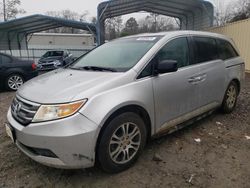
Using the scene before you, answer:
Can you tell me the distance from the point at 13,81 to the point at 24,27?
16519 millimetres

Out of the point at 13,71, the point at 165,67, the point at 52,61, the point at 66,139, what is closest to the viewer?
the point at 66,139

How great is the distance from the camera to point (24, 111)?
9.95 feet

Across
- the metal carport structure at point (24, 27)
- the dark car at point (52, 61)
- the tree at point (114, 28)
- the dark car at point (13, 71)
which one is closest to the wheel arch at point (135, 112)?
the dark car at point (13, 71)

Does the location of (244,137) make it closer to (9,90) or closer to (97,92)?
(97,92)

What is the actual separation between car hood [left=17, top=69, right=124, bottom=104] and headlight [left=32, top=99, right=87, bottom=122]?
58 millimetres

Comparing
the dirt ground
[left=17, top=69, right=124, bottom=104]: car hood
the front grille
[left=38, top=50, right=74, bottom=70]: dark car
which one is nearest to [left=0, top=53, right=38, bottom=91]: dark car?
the dirt ground

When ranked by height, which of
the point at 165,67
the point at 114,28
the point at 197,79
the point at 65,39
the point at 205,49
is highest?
the point at 114,28

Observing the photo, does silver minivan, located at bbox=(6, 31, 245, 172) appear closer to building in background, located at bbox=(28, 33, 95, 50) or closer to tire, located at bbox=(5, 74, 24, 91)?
tire, located at bbox=(5, 74, 24, 91)

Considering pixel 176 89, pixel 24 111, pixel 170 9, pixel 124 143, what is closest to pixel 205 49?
pixel 176 89

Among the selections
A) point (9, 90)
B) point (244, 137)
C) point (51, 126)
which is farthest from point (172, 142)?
point (9, 90)

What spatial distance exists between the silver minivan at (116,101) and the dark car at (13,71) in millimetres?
5765

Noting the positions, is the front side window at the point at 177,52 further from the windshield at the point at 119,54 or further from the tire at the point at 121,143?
the tire at the point at 121,143

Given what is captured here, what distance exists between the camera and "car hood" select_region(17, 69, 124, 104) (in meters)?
2.91

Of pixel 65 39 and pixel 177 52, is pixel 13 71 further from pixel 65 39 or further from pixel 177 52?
pixel 65 39
